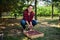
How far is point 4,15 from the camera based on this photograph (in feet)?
39.0

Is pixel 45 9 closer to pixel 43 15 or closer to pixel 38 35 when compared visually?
pixel 43 15

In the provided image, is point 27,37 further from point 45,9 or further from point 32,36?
point 45,9

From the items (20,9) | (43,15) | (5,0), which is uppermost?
(5,0)

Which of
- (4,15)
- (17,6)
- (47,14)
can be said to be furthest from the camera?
(47,14)

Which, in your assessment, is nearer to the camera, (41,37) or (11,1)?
(41,37)

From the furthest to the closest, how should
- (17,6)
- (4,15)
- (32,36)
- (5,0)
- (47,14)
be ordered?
1. (47,14)
2. (4,15)
3. (17,6)
4. (5,0)
5. (32,36)

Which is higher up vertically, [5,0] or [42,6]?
[5,0]

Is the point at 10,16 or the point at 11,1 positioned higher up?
the point at 11,1

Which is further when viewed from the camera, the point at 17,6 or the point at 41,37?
the point at 17,6

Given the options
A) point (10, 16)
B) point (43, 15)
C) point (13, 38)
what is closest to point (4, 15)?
point (10, 16)

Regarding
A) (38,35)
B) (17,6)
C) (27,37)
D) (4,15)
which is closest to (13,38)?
(27,37)

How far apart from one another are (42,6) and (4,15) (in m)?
3.77

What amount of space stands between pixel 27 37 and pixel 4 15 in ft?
20.2

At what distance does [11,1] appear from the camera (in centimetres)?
970
